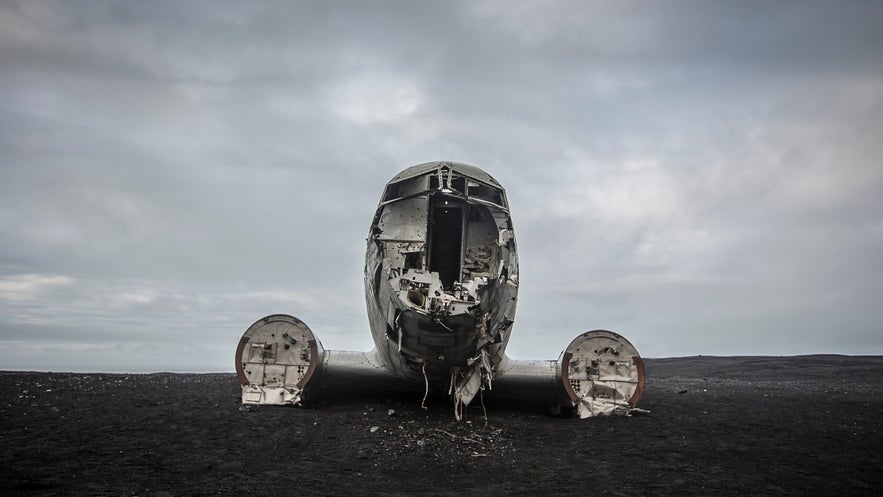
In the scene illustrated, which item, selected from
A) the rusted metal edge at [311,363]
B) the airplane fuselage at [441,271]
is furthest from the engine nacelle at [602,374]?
the rusted metal edge at [311,363]

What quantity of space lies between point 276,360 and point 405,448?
3.75 meters

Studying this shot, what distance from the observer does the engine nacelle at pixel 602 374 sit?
1088cm

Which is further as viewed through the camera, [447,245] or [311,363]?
[311,363]

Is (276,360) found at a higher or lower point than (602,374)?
higher

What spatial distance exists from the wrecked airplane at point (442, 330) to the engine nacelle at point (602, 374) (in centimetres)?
2

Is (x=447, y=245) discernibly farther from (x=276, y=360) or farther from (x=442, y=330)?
(x=276, y=360)

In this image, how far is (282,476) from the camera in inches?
276

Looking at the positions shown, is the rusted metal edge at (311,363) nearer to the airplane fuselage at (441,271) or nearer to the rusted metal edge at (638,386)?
the airplane fuselage at (441,271)

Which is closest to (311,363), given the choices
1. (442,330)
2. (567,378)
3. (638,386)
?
(442,330)

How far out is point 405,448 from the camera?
8594 millimetres

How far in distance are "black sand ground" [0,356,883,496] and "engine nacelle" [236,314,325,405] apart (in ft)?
1.54

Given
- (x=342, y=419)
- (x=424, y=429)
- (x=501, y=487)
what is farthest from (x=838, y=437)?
(x=342, y=419)

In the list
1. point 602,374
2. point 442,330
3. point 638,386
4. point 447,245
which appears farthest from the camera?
point 602,374

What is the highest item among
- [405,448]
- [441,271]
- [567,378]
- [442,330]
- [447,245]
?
[447,245]
